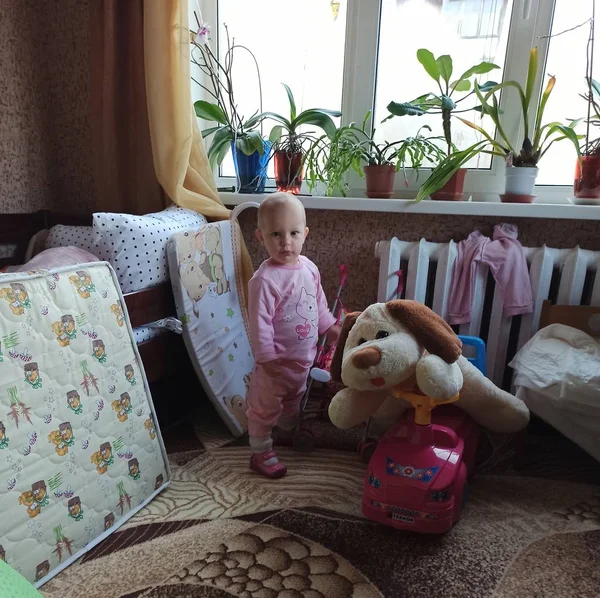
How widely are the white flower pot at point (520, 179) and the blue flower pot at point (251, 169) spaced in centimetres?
89

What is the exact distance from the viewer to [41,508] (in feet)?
3.28

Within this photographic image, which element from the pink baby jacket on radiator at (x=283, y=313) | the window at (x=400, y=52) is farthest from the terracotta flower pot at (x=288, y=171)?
the pink baby jacket on radiator at (x=283, y=313)

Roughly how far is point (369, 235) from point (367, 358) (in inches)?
A: 33.0

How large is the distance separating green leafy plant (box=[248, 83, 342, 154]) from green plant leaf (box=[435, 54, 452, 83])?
381mm

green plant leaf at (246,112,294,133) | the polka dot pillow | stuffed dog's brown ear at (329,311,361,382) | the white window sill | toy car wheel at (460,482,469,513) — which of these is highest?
green plant leaf at (246,112,294,133)

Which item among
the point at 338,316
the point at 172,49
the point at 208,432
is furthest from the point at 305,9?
the point at 208,432

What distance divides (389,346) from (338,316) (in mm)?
590

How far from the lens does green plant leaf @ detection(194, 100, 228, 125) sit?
6.19ft

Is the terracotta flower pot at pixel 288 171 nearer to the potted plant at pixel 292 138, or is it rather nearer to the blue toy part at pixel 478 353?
the potted plant at pixel 292 138

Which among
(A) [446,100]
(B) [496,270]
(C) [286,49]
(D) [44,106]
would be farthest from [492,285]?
(D) [44,106]

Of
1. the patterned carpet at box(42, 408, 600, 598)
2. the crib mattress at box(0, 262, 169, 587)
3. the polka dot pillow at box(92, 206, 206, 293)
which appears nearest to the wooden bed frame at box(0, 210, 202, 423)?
the polka dot pillow at box(92, 206, 206, 293)

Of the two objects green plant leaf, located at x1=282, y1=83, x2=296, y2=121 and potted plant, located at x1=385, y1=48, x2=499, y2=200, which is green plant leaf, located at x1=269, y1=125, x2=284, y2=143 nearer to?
green plant leaf, located at x1=282, y1=83, x2=296, y2=121

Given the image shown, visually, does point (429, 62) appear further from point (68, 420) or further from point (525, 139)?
point (68, 420)

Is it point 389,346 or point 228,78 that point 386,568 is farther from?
point 228,78
